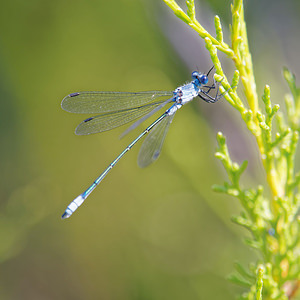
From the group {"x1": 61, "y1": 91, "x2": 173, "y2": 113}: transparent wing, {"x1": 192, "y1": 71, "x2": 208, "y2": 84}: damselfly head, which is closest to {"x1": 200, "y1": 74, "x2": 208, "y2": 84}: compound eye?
{"x1": 192, "y1": 71, "x2": 208, "y2": 84}: damselfly head

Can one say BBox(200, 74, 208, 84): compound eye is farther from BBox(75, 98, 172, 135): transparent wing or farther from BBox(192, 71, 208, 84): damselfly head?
BBox(75, 98, 172, 135): transparent wing

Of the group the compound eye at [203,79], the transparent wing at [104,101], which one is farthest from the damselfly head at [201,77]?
the transparent wing at [104,101]

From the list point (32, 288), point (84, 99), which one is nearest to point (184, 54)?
point (84, 99)

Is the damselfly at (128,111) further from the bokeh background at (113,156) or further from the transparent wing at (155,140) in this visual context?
the bokeh background at (113,156)

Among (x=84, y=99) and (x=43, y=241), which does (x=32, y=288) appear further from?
(x=84, y=99)

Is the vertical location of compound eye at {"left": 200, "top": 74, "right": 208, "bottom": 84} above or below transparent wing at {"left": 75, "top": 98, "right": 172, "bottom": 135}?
below

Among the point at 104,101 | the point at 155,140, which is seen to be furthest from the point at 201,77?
the point at 104,101

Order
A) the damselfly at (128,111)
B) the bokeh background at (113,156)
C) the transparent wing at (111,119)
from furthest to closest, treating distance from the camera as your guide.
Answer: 1. the bokeh background at (113,156)
2. the transparent wing at (111,119)
3. the damselfly at (128,111)
